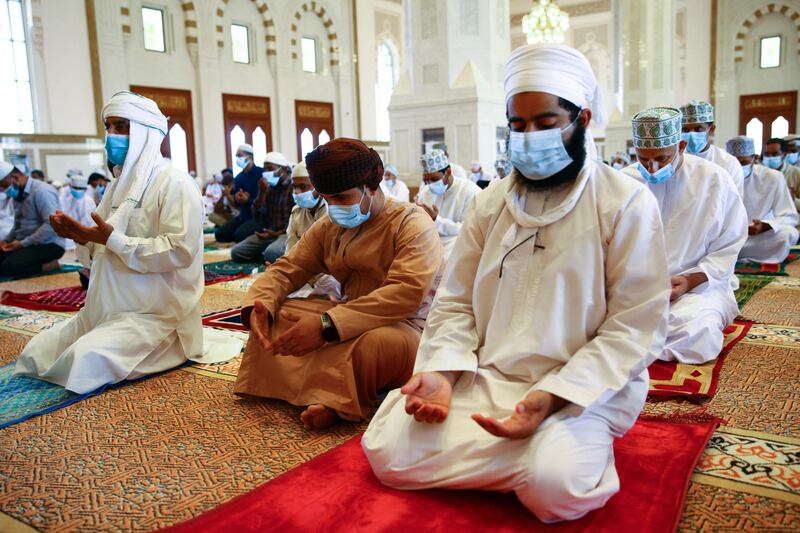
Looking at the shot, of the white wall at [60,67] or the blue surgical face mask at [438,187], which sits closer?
the blue surgical face mask at [438,187]

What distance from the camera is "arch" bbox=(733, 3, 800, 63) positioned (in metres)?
13.0

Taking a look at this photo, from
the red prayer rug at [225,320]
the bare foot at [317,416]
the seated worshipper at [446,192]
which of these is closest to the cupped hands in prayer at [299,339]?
the bare foot at [317,416]

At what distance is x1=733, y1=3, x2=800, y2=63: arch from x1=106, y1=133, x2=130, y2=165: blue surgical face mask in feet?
46.1

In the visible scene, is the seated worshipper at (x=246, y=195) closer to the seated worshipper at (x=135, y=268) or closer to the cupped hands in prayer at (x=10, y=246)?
the cupped hands in prayer at (x=10, y=246)

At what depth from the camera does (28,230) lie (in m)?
5.04

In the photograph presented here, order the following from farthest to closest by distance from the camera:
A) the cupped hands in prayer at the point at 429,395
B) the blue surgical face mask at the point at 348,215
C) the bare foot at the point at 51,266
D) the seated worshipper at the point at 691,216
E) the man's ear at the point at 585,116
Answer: the bare foot at the point at 51,266, the seated worshipper at the point at 691,216, the blue surgical face mask at the point at 348,215, the man's ear at the point at 585,116, the cupped hands in prayer at the point at 429,395

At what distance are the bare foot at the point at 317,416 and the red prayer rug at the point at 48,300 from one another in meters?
2.39

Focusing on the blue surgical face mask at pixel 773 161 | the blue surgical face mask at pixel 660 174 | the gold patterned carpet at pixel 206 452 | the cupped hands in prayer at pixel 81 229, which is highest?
the blue surgical face mask at pixel 773 161

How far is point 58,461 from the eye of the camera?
68.0 inches

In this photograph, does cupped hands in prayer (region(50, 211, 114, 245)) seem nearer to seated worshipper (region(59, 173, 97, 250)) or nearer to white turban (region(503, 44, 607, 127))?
white turban (region(503, 44, 607, 127))

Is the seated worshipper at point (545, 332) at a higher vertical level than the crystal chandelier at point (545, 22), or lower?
lower

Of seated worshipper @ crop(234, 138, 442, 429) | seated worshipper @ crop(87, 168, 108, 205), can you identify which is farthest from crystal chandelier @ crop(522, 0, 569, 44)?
seated worshipper @ crop(234, 138, 442, 429)

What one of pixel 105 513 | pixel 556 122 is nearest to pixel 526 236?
pixel 556 122

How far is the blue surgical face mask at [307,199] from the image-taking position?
11.8 feet
